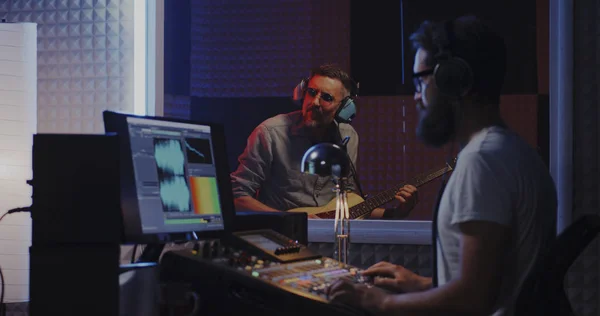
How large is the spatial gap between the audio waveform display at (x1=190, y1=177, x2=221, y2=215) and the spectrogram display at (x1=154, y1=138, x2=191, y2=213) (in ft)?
0.10

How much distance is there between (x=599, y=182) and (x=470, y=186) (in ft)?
5.58

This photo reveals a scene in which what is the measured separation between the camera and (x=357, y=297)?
1.69 m

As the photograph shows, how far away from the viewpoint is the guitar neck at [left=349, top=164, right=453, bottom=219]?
332cm

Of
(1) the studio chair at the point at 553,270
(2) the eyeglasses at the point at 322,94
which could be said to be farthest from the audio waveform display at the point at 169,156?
→ (2) the eyeglasses at the point at 322,94

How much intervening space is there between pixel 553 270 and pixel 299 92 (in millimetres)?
2143

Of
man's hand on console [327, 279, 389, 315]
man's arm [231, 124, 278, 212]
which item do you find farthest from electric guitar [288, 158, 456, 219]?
man's hand on console [327, 279, 389, 315]

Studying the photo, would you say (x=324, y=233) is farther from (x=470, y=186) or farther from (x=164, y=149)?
(x=470, y=186)

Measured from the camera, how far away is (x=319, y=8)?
3.48 meters

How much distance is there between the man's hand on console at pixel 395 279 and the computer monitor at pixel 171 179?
18.7 inches

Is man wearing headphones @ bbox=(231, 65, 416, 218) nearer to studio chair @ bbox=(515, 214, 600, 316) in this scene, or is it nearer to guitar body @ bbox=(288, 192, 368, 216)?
guitar body @ bbox=(288, 192, 368, 216)

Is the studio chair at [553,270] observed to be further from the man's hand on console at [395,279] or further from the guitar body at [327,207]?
the guitar body at [327,207]

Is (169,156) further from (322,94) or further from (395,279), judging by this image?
(322,94)

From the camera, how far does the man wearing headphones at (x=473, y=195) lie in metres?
1.60

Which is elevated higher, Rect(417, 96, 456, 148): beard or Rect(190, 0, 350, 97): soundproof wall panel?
Rect(190, 0, 350, 97): soundproof wall panel
